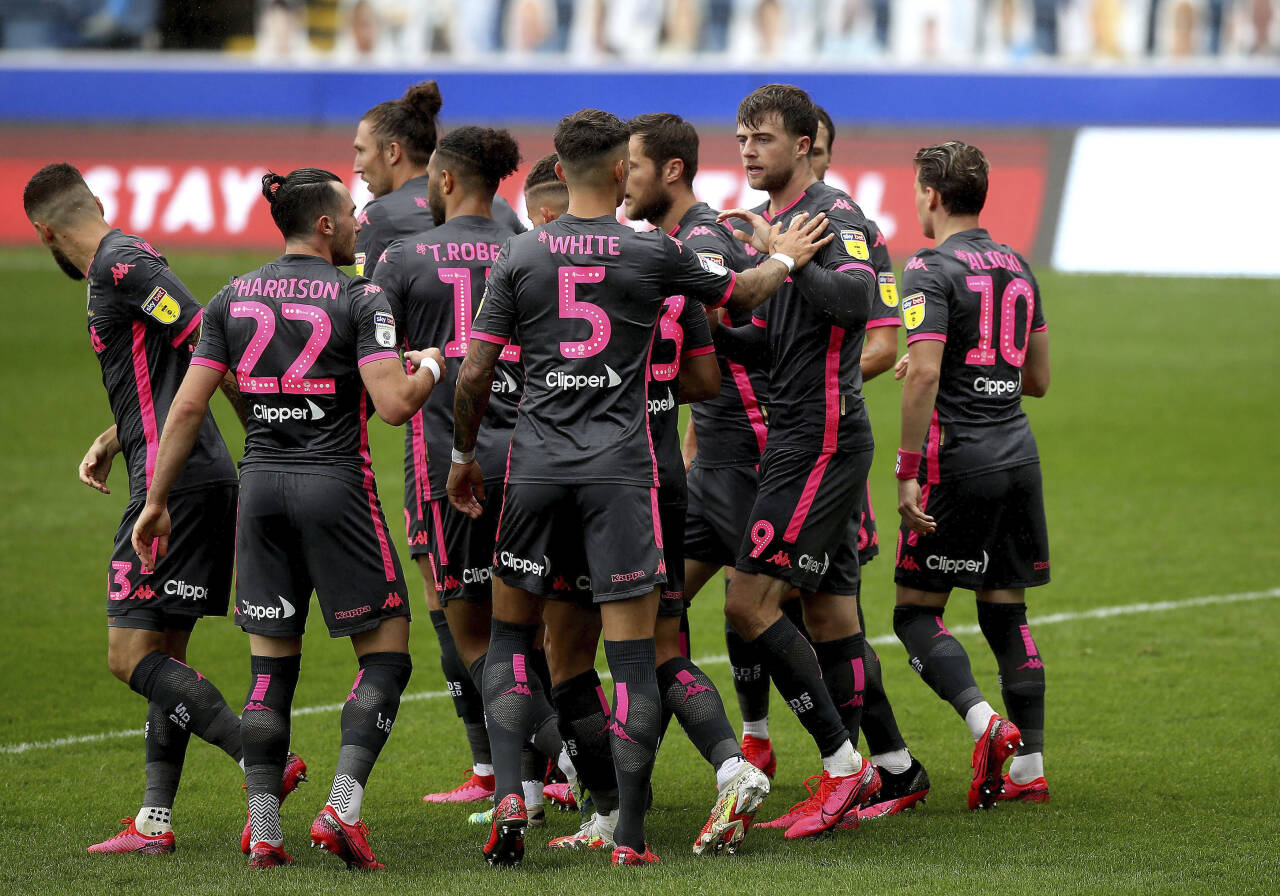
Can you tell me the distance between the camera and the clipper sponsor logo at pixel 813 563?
5.81 m

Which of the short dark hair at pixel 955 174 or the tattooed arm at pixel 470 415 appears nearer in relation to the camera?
the tattooed arm at pixel 470 415

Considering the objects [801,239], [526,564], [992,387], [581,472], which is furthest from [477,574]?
[992,387]

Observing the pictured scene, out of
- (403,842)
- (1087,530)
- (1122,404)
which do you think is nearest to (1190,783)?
(403,842)

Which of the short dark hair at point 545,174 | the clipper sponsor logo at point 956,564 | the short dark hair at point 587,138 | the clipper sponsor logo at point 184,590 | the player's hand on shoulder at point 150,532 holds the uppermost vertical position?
the short dark hair at point 587,138

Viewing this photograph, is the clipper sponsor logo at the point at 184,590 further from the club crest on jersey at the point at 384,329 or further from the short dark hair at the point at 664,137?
the short dark hair at the point at 664,137

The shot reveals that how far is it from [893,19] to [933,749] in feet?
68.7

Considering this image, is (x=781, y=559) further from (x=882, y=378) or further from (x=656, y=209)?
(x=882, y=378)

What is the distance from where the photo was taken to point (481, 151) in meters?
5.92

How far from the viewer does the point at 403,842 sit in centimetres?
557

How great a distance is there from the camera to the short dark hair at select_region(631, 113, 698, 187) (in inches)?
225

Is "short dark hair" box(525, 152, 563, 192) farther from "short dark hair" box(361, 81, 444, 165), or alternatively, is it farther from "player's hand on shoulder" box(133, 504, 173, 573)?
"player's hand on shoulder" box(133, 504, 173, 573)

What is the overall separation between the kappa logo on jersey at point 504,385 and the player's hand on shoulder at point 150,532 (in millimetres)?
1248

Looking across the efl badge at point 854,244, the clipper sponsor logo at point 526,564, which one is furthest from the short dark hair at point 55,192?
the efl badge at point 854,244

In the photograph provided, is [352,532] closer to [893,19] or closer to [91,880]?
[91,880]
